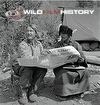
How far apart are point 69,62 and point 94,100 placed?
0.89 metres

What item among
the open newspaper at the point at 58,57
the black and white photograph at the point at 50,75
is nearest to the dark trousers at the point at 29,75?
the black and white photograph at the point at 50,75

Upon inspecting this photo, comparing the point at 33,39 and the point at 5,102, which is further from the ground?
the point at 33,39

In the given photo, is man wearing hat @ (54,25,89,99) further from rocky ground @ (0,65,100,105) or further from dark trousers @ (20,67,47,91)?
dark trousers @ (20,67,47,91)

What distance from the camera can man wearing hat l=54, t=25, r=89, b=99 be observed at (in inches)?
196

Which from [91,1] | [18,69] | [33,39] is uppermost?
[33,39]

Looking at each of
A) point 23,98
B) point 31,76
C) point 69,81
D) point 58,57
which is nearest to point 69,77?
point 69,81

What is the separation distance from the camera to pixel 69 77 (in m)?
4.98

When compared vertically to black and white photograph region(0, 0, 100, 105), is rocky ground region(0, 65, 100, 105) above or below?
below

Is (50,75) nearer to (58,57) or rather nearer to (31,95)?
(31,95)

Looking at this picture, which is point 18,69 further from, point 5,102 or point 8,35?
point 8,35

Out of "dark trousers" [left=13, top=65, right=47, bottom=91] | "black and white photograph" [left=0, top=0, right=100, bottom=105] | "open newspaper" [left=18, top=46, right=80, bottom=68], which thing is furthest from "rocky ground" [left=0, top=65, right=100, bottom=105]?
"open newspaper" [left=18, top=46, right=80, bottom=68]

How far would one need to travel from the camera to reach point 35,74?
16.5 ft

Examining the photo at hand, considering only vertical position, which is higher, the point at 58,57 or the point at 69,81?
the point at 58,57

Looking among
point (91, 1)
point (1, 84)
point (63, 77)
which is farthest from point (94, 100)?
point (91, 1)
